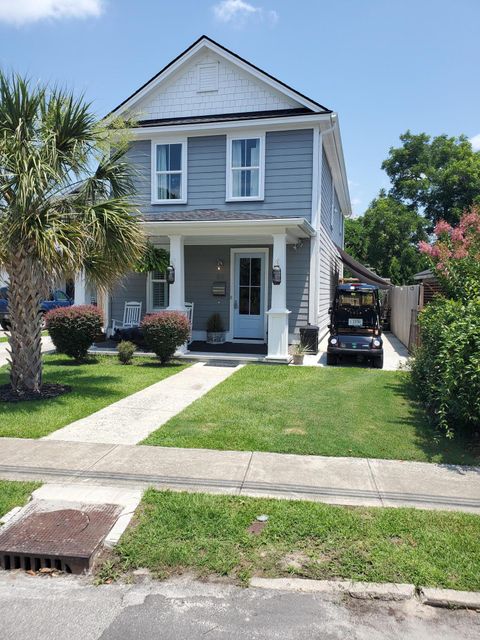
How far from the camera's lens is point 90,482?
478 cm

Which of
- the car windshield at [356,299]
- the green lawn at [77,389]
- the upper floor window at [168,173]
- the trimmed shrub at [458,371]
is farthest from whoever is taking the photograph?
the upper floor window at [168,173]

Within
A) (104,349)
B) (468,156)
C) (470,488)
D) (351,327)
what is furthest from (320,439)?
(468,156)

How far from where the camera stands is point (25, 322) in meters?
8.20

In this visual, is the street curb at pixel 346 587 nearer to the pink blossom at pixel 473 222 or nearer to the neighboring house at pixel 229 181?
the pink blossom at pixel 473 222

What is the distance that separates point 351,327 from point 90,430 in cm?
741

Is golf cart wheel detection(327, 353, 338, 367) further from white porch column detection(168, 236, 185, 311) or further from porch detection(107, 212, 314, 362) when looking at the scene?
white porch column detection(168, 236, 185, 311)

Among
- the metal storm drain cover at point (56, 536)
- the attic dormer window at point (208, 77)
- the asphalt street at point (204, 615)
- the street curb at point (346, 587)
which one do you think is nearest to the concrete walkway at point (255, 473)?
the metal storm drain cover at point (56, 536)

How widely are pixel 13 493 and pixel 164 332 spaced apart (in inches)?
279

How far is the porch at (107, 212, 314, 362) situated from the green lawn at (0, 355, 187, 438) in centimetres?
216

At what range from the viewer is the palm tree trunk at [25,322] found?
807cm

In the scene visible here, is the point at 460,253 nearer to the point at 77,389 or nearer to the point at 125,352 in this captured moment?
the point at 77,389

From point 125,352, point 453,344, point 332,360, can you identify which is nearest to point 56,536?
point 453,344

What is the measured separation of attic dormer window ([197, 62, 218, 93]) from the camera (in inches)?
571

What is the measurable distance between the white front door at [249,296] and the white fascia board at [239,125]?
3544 mm
